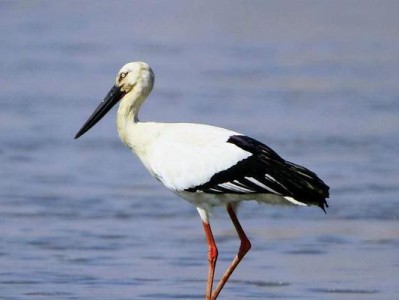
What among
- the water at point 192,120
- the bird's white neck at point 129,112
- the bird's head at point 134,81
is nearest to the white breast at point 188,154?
the bird's white neck at point 129,112

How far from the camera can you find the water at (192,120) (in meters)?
11.5

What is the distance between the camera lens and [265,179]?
10391mm

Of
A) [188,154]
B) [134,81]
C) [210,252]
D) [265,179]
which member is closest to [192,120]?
[134,81]

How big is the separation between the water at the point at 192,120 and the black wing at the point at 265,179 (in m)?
0.82

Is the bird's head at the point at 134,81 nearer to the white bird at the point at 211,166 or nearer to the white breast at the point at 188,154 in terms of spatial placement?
the white bird at the point at 211,166

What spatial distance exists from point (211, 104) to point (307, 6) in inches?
549

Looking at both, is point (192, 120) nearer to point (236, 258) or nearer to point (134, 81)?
point (134, 81)

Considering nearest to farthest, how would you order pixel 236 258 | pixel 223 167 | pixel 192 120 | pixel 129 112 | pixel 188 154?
1. pixel 223 167
2. pixel 188 154
3. pixel 236 258
4. pixel 129 112
5. pixel 192 120

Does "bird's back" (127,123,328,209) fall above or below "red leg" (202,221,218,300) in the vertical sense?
above

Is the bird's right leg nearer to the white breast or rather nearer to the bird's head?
the white breast

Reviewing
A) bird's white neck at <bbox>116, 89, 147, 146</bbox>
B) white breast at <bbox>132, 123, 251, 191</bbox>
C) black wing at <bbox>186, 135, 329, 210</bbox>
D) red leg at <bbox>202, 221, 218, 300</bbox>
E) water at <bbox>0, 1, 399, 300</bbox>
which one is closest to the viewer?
black wing at <bbox>186, 135, 329, 210</bbox>

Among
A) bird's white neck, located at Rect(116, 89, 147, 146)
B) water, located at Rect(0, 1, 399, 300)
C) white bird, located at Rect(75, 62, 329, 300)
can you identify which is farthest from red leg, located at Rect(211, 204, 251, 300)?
bird's white neck, located at Rect(116, 89, 147, 146)

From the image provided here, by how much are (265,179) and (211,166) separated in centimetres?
44

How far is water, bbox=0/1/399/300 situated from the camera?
11492 mm
